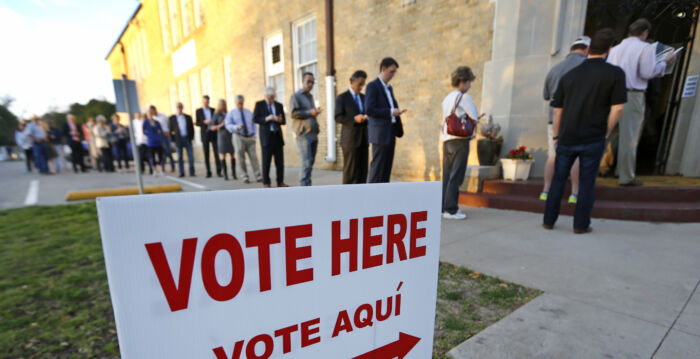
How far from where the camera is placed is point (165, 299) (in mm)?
626

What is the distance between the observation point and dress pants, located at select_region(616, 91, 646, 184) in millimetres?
3645

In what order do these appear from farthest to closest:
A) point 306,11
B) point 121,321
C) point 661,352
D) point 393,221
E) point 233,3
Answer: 1. point 233,3
2. point 306,11
3. point 661,352
4. point 393,221
5. point 121,321

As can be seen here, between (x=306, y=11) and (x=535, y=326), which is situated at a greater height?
(x=306, y=11)

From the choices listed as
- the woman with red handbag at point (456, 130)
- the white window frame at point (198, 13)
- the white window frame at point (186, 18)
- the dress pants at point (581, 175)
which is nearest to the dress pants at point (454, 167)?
the woman with red handbag at point (456, 130)

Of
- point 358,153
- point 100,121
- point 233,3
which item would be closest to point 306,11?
point 233,3

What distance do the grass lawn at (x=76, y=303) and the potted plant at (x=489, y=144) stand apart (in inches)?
115

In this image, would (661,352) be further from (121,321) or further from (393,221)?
(121,321)

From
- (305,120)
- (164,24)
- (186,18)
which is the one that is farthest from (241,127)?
(164,24)

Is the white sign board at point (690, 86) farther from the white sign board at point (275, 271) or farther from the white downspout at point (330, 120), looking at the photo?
the white downspout at point (330, 120)

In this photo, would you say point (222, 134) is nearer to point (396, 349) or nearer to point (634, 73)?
point (396, 349)

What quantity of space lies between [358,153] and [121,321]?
3.61 metres

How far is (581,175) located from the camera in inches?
115

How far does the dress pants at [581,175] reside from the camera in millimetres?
2822

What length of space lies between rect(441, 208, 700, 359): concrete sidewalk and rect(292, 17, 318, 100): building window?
20.8 feet
